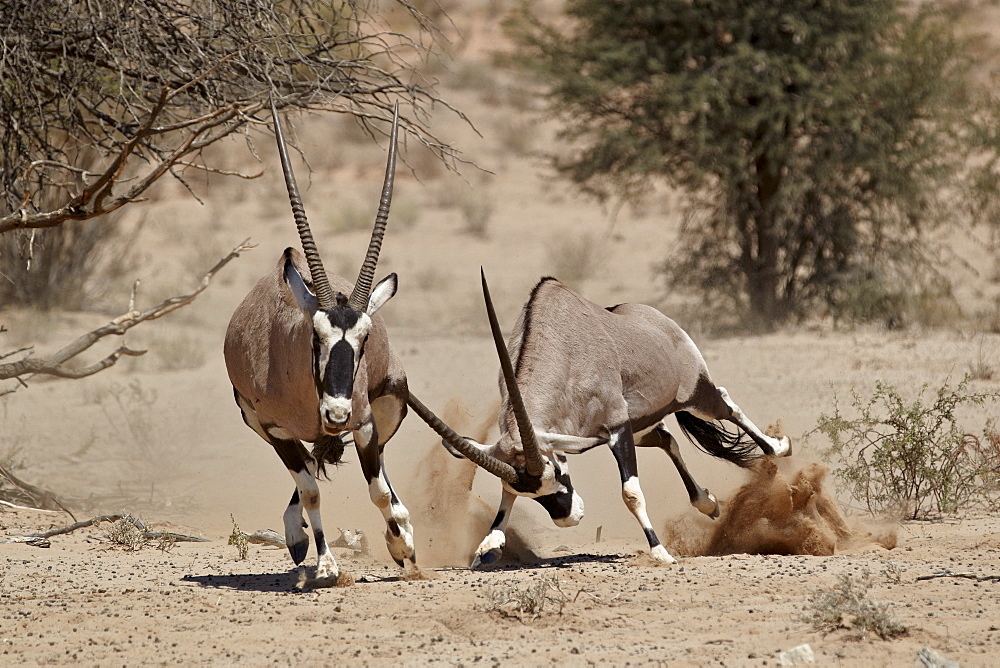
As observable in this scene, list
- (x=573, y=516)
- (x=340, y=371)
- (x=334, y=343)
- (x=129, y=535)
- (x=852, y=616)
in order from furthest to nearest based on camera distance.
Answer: (x=129, y=535), (x=573, y=516), (x=334, y=343), (x=340, y=371), (x=852, y=616)

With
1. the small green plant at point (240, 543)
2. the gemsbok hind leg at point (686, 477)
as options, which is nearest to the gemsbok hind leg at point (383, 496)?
the small green plant at point (240, 543)

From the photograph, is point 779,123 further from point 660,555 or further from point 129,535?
point 129,535

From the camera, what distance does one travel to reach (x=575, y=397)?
6.82 meters

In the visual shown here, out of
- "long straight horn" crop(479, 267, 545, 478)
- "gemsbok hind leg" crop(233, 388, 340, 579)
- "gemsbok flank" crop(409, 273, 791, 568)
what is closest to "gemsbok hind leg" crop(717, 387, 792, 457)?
"gemsbok flank" crop(409, 273, 791, 568)

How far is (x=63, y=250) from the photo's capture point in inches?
650

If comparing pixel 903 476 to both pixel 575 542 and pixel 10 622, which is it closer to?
pixel 575 542

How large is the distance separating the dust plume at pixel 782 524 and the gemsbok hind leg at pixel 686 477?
0.37 ft

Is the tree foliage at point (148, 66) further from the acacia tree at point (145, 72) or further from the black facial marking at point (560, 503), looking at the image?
the black facial marking at point (560, 503)

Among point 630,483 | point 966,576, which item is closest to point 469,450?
point 630,483

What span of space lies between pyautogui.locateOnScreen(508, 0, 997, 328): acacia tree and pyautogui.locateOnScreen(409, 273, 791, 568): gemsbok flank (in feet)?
25.2

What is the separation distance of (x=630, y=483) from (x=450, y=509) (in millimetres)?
1718

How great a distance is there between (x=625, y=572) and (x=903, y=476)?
310 cm

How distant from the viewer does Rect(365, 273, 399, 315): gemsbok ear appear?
568 centimetres

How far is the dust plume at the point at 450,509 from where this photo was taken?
7.73m
